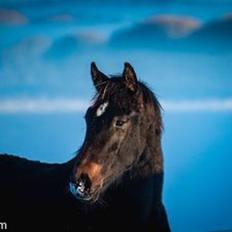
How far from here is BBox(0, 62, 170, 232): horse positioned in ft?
4.54

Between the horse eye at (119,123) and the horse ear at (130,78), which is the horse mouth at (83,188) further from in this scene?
the horse ear at (130,78)

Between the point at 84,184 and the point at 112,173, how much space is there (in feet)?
0.51

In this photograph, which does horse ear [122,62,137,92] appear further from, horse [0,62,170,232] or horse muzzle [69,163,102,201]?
horse muzzle [69,163,102,201]

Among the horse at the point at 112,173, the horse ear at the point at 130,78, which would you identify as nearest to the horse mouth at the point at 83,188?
the horse at the point at 112,173

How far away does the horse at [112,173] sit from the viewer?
4.54 feet

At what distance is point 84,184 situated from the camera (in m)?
1.31

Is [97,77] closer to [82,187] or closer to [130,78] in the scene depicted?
[130,78]

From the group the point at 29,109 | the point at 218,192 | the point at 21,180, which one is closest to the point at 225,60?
the point at 218,192

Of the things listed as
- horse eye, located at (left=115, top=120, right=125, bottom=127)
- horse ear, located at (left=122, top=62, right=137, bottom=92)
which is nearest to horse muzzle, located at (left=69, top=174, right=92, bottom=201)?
horse eye, located at (left=115, top=120, right=125, bottom=127)

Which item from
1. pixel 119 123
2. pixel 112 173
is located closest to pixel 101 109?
pixel 119 123

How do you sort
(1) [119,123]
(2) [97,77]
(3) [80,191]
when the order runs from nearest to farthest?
(3) [80,191], (1) [119,123], (2) [97,77]

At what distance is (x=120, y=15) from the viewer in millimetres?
2043

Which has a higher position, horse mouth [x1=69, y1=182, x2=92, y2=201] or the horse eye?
the horse eye

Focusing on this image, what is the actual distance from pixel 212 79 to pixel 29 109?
0.94 metres
